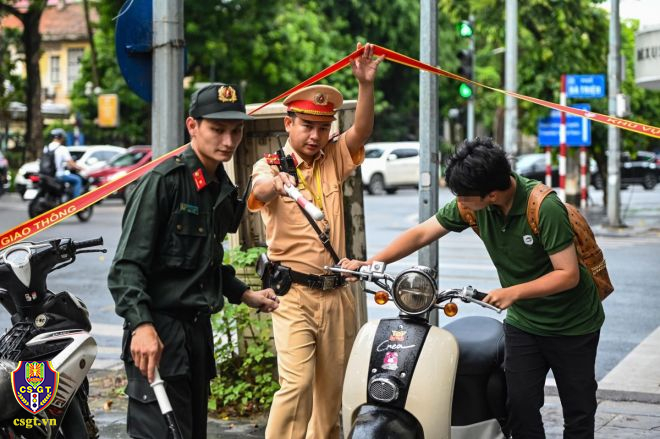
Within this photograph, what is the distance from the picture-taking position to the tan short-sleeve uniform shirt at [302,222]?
473 centimetres

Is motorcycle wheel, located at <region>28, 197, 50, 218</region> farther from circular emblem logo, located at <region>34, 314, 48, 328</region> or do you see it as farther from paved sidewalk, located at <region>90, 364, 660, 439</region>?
circular emblem logo, located at <region>34, 314, 48, 328</region>

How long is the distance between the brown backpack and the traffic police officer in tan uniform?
0.70 meters

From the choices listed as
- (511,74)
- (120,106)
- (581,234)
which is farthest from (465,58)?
(120,106)

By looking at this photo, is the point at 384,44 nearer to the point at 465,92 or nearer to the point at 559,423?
the point at 465,92

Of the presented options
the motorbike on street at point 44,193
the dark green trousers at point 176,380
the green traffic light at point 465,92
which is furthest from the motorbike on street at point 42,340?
the motorbike on street at point 44,193

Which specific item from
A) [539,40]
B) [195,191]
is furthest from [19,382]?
[539,40]

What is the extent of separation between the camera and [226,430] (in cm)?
609

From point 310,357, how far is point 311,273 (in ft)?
1.21

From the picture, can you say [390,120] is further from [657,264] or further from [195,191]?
[195,191]

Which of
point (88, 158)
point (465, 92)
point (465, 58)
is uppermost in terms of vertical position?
point (465, 58)

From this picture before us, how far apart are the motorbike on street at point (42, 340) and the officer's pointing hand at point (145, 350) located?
0.95 meters

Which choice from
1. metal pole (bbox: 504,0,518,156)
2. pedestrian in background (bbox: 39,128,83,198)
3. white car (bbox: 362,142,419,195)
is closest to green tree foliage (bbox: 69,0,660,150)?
metal pole (bbox: 504,0,518,156)

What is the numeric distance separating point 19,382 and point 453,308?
1.77 meters

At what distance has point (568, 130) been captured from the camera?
2408 centimetres
